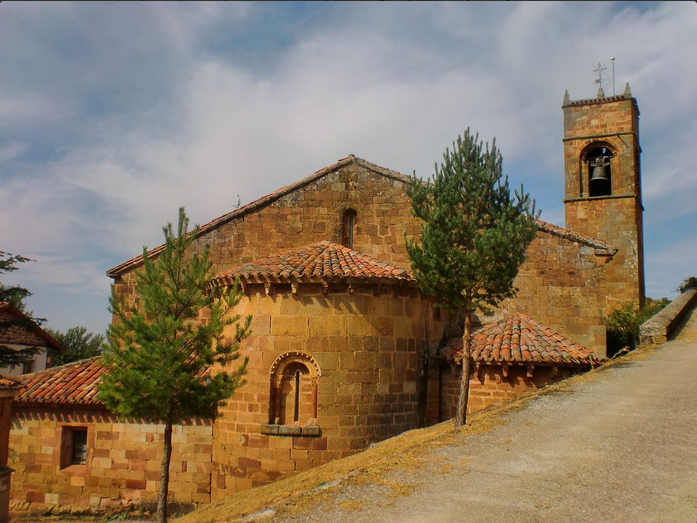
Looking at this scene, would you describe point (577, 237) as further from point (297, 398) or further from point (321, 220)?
point (297, 398)

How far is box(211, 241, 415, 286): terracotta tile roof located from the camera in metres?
11.6

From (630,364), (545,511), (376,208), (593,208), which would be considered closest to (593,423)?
(545,511)

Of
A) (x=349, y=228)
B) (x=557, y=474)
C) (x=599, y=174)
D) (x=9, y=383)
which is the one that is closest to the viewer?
(x=557, y=474)

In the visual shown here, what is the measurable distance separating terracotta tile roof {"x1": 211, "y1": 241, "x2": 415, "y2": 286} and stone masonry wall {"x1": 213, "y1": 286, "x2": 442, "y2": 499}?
37 centimetres

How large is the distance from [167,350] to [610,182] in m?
21.7

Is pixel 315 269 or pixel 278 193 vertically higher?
pixel 278 193

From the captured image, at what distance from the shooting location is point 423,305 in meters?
13.0

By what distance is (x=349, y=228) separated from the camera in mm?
15656

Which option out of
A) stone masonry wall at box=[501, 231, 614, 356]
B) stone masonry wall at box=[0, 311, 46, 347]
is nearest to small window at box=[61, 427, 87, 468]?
stone masonry wall at box=[501, 231, 614, 356]

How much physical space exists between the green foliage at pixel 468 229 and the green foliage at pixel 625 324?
29.3 feet

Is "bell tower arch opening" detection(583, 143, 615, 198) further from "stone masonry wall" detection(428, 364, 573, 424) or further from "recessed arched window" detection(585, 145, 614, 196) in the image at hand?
"stone masonry wall" detection(428, 364, 573, 424)

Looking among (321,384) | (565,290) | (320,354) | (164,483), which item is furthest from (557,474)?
(565,290)

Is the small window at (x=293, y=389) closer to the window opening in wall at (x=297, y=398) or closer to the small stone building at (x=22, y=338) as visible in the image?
the window opening in wall at (x=297, y=398)

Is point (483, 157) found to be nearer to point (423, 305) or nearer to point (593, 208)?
point (423, 305)
